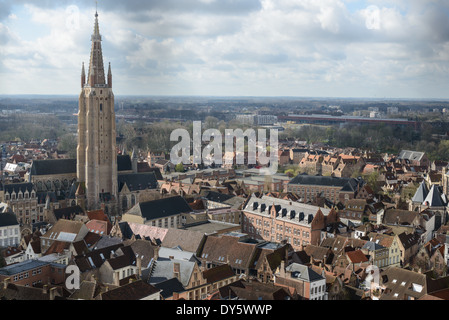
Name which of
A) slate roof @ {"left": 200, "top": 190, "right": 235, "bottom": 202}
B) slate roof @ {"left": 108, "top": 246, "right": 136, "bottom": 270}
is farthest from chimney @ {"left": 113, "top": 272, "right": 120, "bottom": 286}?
slate roof @ {"left": 200, "top": 190, "right": 235, "bottom": 202}

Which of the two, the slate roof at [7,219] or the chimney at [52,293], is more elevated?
the chimney at [52,293]

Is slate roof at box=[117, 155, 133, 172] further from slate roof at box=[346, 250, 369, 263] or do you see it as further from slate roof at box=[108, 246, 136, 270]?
slate roof at box=[346, 250, 369, 263]

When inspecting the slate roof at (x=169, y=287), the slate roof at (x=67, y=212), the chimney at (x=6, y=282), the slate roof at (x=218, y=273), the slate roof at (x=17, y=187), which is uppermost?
the slate roof at (x=17, y=187)

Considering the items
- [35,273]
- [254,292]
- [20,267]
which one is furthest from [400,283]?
[20,267]

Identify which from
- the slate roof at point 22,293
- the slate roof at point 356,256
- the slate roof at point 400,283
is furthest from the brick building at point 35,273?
the slate roof at point 400,283

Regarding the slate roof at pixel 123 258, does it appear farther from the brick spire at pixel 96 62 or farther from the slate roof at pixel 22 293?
the brick spire at pixel 96 62

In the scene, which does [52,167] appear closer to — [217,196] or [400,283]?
[217,196]
